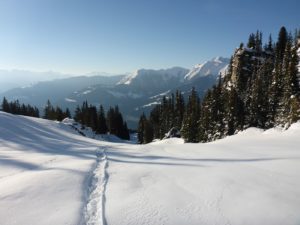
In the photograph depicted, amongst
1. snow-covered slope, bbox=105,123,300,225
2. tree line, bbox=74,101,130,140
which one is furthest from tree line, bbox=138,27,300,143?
snow-covered slope, bbox=105,123,300,225

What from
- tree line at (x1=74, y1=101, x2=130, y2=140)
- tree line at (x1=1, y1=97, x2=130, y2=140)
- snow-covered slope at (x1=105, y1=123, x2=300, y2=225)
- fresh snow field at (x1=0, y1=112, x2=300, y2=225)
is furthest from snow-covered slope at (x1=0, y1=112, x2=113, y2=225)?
Answer: tree line at (x1=1, y1=97, x2=130, y2=140)

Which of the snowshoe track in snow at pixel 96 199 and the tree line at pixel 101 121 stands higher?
the snowshoe track in snow at pixel 96 199

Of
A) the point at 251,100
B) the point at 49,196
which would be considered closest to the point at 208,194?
the point at 49,196

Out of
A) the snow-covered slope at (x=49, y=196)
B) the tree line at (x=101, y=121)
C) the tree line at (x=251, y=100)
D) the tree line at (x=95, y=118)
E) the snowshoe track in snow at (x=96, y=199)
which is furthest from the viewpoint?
the tree line at (x=95, y=118)

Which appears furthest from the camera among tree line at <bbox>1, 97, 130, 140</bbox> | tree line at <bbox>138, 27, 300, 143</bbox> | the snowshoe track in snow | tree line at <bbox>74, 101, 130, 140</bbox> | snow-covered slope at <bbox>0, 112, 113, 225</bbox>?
tree line at <bbox>1, 97, 130, 140</bbox>

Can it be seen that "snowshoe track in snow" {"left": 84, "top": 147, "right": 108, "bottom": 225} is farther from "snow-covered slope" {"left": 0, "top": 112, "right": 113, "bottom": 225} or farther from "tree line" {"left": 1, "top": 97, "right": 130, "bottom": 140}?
"tree line" {"left": 1, "top": 97, "right": 130, "bottom": 140}

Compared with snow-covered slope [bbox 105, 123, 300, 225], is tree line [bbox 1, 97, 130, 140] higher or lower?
lower

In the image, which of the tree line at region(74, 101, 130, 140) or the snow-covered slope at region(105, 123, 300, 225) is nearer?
the snow-covered slope at region(105, 123, 300, 225)

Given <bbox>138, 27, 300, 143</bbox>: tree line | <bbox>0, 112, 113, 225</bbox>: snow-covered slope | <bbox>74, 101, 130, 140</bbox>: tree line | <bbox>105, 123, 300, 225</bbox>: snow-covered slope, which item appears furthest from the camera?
<bbox>74, 101, 130, 140</bbox>: tree line

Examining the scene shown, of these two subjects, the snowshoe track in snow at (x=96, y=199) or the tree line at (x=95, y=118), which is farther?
the tree line at (x=95, y=118)

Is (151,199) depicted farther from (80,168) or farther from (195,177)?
(80,168)

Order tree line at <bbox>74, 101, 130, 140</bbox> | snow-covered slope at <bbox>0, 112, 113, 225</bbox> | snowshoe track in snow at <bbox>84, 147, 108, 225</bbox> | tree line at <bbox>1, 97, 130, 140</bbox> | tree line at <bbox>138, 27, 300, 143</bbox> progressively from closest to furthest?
snowshoe track in snow at <bbox>84, 147, 108, 225</bbox>, snow-covered slope at <bbox>0, 112, 113, 225</bbox>, tree line at <bbox>138, 27, 300, 143</bbox>, tree line at <bbox>74, 101, 130, 140</bbox>, tree line at <bbox>1, 97, 130, 140</bbox>

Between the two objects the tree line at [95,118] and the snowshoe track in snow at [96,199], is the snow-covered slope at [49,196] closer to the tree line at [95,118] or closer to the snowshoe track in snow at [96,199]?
the snowshoe track in snow at [96,199]

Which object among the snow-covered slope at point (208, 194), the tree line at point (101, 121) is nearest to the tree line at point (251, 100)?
the tree line at point (101, 121)
